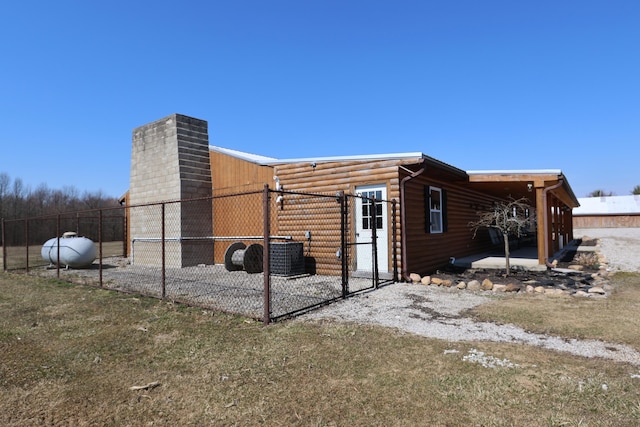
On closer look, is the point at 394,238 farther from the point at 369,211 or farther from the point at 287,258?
the point at 287,258

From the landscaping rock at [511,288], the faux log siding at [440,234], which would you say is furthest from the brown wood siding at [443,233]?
the landscaping rock at [511,288]

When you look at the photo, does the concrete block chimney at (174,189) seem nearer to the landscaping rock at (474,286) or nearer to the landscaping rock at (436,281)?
the landscaping rock at (436,281)

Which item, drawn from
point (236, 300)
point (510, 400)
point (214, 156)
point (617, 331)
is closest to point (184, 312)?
point (236, 300)

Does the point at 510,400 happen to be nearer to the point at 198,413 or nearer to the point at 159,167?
the point at 198,413

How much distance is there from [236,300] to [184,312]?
103 centimetres

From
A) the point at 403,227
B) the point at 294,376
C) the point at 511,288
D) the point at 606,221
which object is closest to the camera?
the point at 294,376

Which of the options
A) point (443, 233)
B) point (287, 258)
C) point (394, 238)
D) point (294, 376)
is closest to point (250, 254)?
point (287, 258)

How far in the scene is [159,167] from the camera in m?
12.5

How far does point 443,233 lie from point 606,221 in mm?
42384

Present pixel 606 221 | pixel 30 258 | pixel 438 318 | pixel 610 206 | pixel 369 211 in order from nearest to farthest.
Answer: pixel 438 318, pixel 369 211, pixel 30 258, pixel 606 221, pixel 610 206

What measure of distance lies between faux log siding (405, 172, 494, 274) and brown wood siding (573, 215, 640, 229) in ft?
121

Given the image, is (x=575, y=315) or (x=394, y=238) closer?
(x=575, y=315)

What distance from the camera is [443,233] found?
406 inches

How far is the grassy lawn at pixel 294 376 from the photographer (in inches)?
106
